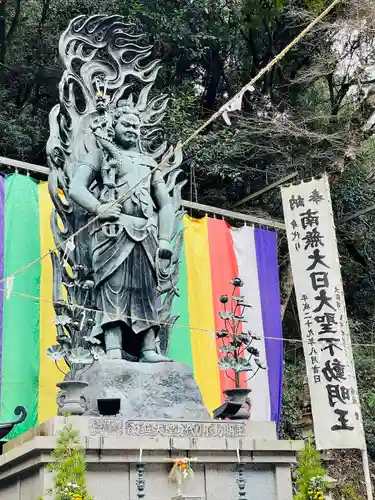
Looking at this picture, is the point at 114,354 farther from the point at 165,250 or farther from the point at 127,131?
the point at 127,131

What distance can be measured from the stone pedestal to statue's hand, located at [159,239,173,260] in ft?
6.22

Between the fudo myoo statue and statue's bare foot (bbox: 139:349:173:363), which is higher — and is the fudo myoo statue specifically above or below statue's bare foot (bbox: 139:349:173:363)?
above

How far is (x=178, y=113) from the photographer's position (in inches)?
501

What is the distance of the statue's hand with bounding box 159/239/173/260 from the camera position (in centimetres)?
795

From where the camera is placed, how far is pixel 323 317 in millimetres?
9578

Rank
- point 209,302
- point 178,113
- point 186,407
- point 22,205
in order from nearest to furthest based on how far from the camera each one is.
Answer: point 186,407 → point 22,205 → point 209,302 → point 178,113

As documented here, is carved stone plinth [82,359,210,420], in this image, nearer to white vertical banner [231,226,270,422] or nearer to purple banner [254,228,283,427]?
white vertical banner [231,226,270,422]

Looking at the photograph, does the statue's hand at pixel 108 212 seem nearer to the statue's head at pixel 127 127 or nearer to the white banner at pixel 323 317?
the statue's head at pixel 127 127

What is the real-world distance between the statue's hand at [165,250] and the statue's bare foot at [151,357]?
1005 mm

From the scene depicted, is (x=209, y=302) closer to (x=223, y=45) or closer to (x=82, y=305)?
(x=82, y=305)

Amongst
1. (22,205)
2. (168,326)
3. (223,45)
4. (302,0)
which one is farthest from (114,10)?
(168,326)

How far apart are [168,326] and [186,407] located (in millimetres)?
1084

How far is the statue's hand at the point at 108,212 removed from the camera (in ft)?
25.0

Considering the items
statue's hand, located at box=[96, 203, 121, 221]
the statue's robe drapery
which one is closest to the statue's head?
the statue's robe drapery
